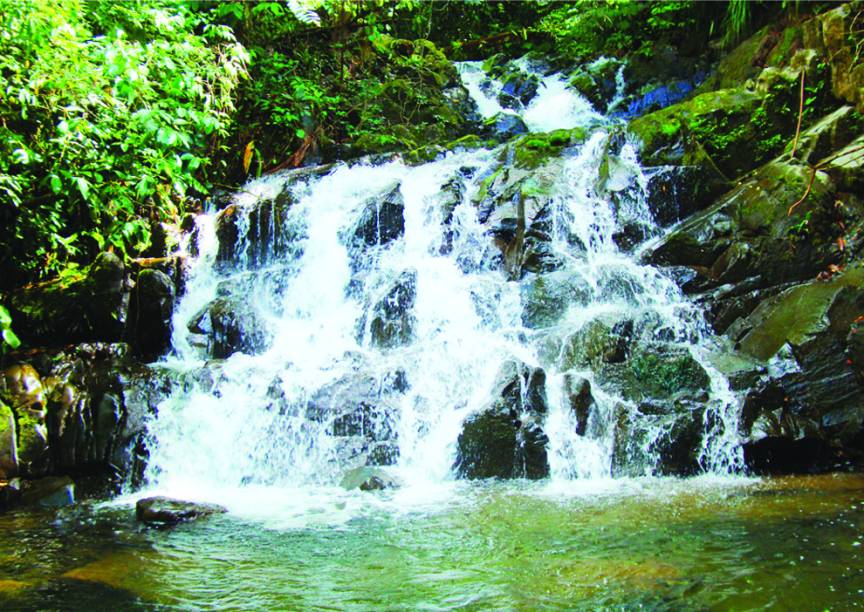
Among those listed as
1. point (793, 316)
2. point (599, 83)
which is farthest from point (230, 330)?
point (599, 83)

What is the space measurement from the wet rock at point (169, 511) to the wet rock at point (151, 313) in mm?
3892

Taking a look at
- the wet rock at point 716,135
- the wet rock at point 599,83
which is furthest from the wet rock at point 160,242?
the wet rock at point 599,83

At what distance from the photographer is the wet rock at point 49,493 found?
6.01 m

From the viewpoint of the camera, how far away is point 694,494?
505cm

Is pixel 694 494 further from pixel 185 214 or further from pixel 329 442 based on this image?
pixel 185 214

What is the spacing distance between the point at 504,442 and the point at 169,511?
10.7 ft

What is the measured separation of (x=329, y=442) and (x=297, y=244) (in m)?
4.76

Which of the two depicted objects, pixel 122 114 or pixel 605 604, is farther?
pixel 122 114

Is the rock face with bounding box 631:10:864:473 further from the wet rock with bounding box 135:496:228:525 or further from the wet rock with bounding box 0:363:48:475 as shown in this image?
the wet rock with bounding box 0:363:48:475

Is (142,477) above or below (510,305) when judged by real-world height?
below

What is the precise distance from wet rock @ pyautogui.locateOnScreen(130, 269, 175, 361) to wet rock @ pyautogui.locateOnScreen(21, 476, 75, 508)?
256 cm

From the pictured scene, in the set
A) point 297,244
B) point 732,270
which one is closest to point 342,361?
point 297,244

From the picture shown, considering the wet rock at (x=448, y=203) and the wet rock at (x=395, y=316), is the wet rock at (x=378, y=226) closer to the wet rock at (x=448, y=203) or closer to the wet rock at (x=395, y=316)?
the wet rock at (x=448, y=203)

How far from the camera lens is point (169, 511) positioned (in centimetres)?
495
